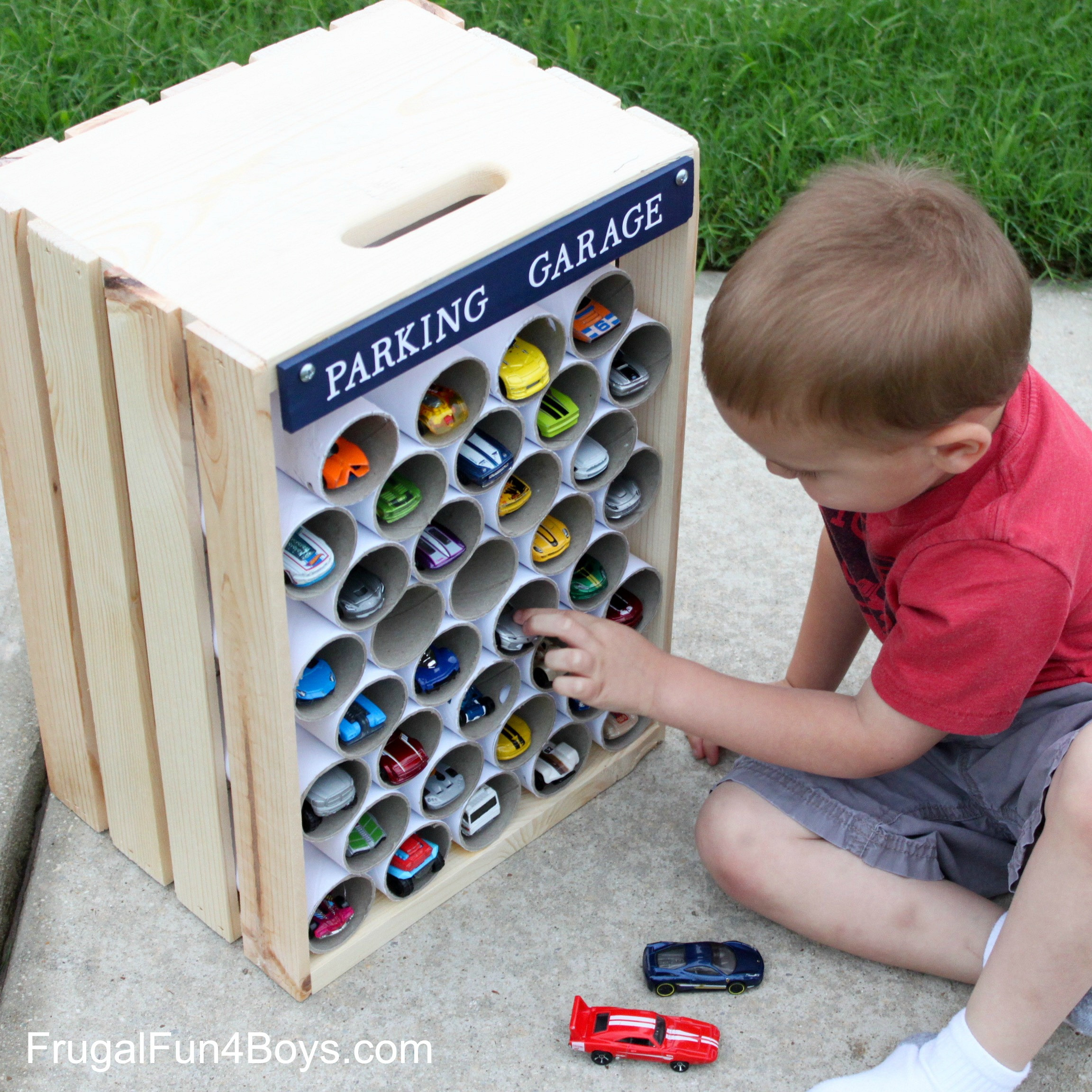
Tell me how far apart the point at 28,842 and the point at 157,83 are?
147cm

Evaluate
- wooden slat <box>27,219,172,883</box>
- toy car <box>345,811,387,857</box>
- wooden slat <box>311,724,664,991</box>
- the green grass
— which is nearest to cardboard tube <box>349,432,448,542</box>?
wooden slat <box>27,219,172,883</box>

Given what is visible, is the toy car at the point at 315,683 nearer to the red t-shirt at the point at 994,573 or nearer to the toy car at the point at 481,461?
the toy car at the point at 481,461

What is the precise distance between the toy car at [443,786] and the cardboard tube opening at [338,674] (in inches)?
8.5

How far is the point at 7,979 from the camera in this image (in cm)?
148

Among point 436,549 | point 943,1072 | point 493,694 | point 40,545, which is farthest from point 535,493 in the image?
point 943,1072

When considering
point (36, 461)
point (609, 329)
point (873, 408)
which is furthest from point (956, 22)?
point (36, 461)

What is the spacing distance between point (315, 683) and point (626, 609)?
432 mm

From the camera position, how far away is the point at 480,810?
1.57 m

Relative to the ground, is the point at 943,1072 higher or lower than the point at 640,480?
lower

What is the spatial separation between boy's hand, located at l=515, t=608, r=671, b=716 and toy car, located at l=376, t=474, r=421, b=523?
0.23 meters

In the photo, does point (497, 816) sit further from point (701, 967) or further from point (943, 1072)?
point (943, 1072)

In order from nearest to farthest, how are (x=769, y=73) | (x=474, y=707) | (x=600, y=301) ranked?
(x=600, y=301), (x=474, y=707), (x=769, y=73)

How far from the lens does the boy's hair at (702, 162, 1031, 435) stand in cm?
112

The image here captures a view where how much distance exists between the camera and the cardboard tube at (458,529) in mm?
1340
